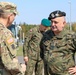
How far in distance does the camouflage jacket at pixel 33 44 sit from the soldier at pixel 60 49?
2.46 m

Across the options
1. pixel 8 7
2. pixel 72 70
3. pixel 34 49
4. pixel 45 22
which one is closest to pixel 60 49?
pixel 72 70

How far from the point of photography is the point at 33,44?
28.0 ft

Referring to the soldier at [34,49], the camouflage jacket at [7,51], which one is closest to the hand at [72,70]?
the camouflage jacket at [7,51]

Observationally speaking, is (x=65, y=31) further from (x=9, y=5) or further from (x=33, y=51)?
(x=33, y=51)

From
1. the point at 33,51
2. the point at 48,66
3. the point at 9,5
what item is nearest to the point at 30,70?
the point at 33,51

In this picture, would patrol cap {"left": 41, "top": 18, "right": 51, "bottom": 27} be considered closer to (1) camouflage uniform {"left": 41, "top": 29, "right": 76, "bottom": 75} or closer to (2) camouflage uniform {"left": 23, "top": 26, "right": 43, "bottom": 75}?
(2) camouflage uniform {"left": 23, "top": 26, "right": 43, "bottom": 75}

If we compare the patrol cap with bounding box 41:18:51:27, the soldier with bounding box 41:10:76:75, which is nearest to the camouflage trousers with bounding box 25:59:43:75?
the patrol cap with bounding box 41:18:51:27

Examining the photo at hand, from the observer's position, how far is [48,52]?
19.5 feet

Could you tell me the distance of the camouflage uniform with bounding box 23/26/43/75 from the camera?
8427mm

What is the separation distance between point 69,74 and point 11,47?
61.4 inches

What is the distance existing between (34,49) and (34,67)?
1.46 feet

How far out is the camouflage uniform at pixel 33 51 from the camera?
27.6 ft

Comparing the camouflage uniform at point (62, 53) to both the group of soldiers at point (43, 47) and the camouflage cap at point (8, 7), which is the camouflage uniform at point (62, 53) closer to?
the group of soldiers at point (43, 47)

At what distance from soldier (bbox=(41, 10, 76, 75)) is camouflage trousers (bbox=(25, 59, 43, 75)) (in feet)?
8.13
